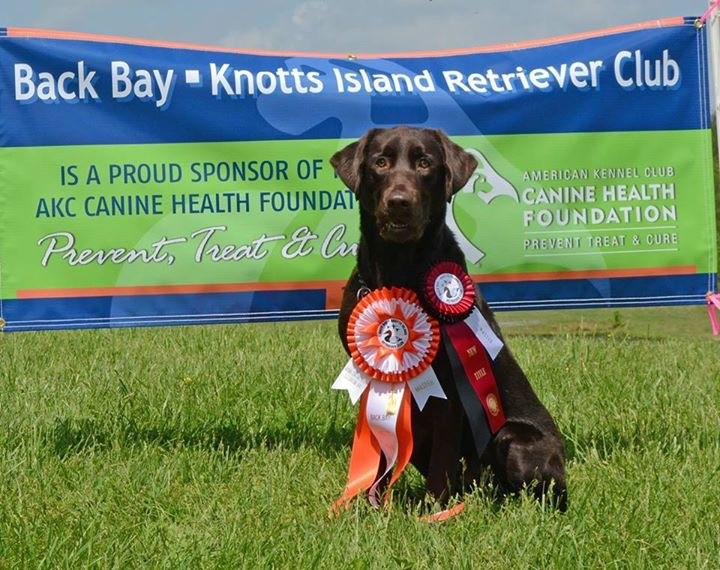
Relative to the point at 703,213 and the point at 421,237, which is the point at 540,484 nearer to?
the point at 421,237

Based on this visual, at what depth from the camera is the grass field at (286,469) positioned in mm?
2932

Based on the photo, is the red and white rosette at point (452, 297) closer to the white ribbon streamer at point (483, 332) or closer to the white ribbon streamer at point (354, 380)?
the white ribbon streamer at point (483, 332)

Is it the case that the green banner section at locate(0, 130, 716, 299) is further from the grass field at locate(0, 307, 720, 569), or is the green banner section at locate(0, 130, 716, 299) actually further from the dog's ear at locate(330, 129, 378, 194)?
the dog's ear at locate(330, 129, 378, 194)

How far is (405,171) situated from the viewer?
11.4ft

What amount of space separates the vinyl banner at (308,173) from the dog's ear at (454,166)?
1.11 meters

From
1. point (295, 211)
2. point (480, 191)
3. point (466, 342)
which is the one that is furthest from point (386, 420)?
point (480, 191)

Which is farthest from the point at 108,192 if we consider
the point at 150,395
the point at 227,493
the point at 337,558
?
the point at 337,558

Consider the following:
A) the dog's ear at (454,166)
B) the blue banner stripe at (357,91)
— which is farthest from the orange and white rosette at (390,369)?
the blue banner stripe at (357,91)

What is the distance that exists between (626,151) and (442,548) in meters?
2.53

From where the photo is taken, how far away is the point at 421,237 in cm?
349

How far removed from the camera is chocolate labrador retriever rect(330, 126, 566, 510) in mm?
3387

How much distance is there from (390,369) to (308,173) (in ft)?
4.79

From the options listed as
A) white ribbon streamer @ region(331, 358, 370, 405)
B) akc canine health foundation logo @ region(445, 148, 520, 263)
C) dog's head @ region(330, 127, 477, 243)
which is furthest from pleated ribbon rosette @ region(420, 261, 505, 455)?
akc canine health foundation logo @ region(445, 148, 520, 263)

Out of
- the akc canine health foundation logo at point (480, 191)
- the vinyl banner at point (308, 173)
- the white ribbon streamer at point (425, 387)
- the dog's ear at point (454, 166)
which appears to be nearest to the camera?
the white ribbon streamer at point (425, 387)
